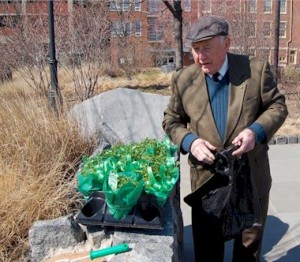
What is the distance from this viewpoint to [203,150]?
2152mm

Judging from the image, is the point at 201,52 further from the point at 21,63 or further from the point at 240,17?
the point at 240,17

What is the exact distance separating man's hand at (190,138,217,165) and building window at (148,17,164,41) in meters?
33.3

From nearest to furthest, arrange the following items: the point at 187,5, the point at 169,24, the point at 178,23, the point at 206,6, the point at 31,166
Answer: the point at 31,166
the point at 178,23
the point at 206,6
the point at 169,24
the point at 187,5

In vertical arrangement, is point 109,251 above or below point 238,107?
below

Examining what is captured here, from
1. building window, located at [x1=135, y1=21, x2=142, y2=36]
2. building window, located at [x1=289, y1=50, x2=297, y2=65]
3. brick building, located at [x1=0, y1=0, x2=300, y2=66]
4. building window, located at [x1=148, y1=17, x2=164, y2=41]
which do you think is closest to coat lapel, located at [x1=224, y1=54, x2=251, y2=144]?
brick building, located at [x1=0, y1=0, x2=300, y2=66]

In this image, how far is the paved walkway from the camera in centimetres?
352

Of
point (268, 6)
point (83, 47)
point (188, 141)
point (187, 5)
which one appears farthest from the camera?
point (268, 6)

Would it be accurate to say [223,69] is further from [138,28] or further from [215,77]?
[138,28]

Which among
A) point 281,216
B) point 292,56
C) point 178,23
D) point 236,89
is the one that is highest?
point 178,23

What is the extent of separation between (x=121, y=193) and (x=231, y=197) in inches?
23.2

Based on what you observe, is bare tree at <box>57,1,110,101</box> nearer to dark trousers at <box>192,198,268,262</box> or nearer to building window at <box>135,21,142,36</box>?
dark trousers at <box>192,198,268,262</box>

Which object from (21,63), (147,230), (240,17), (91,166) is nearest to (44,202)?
(91,166)

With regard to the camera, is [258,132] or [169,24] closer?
[258,132]

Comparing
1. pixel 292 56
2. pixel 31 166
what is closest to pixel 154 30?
pixel 292 56
